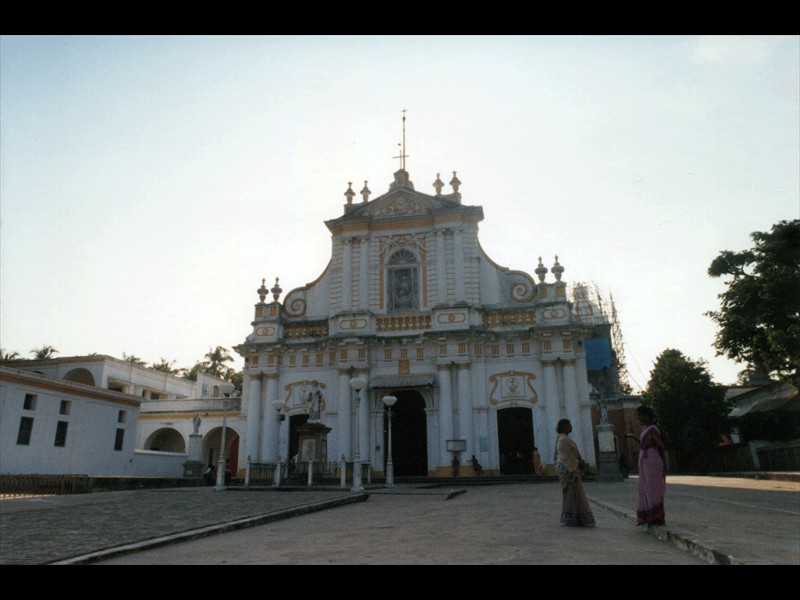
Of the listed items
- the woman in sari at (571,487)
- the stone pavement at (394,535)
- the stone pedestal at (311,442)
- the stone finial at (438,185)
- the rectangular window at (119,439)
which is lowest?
the stone pavement at (394,535)

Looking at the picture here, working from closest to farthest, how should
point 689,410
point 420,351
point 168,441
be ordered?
1. point 420,351
2. point 689,410
3. point 168,441

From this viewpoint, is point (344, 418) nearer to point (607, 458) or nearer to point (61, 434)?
point (607, 458)

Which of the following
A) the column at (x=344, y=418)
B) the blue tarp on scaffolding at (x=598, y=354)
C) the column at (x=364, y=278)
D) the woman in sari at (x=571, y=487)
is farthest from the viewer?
the blue tarp on scaffolding at (x=598, y=354)

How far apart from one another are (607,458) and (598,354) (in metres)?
26.3

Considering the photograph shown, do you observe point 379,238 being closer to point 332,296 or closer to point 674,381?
point 332,296

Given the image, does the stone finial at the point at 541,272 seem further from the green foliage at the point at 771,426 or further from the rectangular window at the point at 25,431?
the rectangular window at the point at 25,431

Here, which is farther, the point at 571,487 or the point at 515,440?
the point at 515,440

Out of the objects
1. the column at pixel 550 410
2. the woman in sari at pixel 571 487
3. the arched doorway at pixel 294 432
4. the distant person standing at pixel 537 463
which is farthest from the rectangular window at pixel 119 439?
the woman in sari at pixel 571 487

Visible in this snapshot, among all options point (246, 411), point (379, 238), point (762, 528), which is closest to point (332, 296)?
point (379, 238)

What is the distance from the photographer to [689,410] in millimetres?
37688

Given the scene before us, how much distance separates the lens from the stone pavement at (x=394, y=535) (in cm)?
570

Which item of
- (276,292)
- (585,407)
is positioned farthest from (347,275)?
(585,407)

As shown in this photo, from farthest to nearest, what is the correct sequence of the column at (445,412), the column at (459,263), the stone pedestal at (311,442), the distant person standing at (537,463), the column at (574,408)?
the column at (459,263), the column at (445,412), the column at (574,408), the distant person standing at (537,463), the stone pedestal at (311,442)
